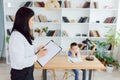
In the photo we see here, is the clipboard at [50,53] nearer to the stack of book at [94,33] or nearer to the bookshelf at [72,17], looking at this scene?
the bookshelf at [72,17]

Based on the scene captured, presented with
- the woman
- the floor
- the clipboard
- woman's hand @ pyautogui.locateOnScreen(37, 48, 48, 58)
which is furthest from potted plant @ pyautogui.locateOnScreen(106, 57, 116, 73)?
the woman

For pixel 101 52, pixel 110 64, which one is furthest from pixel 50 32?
pixel 110 64

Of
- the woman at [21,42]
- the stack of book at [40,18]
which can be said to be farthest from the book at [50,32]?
the woman at [21,42]

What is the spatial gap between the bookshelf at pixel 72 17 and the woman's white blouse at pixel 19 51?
107 inches

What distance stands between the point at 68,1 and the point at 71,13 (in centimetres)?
Answer: 33

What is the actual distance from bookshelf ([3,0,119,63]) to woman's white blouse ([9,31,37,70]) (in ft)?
8.90

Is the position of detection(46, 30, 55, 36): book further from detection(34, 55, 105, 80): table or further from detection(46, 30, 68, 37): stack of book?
detection(34, 55, 105, 80): table

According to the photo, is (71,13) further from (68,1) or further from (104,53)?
(104,53)

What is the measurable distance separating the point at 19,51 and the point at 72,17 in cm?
306

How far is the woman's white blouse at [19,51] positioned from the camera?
168 centimetres

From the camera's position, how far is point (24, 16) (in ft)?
5.62

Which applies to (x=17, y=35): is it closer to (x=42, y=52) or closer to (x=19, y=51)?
(x=19, y=51)

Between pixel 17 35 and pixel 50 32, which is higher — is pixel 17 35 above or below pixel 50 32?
above

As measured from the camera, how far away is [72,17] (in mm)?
4582
